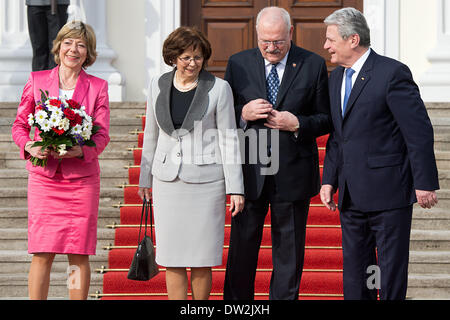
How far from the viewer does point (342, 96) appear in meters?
4.05

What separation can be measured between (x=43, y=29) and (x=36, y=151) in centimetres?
342

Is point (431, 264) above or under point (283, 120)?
under

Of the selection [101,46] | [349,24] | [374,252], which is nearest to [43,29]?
[101,46]

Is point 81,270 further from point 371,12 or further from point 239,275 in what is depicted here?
point 371,12

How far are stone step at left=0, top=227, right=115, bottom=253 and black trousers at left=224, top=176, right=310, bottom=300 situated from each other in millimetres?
1782

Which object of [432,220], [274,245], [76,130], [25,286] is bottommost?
[25,286]

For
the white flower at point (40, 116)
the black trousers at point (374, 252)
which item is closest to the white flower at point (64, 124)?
the white flower at point (40, 116)

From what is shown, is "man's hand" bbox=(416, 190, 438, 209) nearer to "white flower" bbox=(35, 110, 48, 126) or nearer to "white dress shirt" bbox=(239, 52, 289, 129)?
"white dress shirt" bbox=(239, 52, 289, 129)

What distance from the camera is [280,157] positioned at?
4.17 m

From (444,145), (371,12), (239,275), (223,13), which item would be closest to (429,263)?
(444,145)

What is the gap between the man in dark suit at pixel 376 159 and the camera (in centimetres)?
379

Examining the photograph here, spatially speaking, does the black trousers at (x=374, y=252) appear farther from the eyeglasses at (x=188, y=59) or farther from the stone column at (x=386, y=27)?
the stone column at (x=386, y=27)

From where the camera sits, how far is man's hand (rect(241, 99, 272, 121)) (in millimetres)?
4039

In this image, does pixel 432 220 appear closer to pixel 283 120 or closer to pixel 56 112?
pixel 283 120
